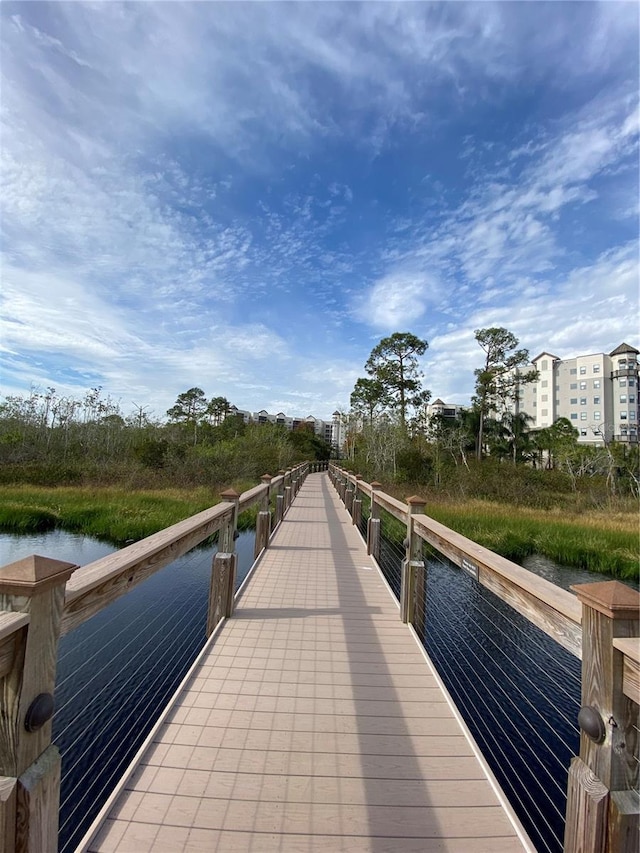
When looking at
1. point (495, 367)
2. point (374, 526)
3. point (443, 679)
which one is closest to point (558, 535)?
point (374, 526)

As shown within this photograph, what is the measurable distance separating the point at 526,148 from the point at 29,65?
7983mm

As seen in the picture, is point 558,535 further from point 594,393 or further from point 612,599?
point 594,393

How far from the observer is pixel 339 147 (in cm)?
941

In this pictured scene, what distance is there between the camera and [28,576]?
1.03 m

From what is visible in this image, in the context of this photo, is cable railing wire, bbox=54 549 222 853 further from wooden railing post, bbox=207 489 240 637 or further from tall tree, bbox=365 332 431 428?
tall tree, bbox=365 332 431 428

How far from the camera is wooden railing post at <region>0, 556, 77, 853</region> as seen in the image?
3.24ft

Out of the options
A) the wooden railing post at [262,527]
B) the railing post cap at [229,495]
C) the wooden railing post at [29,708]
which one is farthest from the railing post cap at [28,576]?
the wooden railing post at [262,527]

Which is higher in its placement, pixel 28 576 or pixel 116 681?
pixel 28 576

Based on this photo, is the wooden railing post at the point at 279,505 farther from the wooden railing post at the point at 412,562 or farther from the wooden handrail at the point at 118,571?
the wooden handrail at the point at 118,571

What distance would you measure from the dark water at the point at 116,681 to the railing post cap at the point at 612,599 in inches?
89.2

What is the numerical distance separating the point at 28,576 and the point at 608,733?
4.89 ft

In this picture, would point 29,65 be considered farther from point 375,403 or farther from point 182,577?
point 375,403

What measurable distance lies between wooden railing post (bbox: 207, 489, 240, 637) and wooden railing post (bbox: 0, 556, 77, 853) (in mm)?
2159

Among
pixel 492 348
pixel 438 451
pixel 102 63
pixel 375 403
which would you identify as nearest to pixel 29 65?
pixel 102 63
